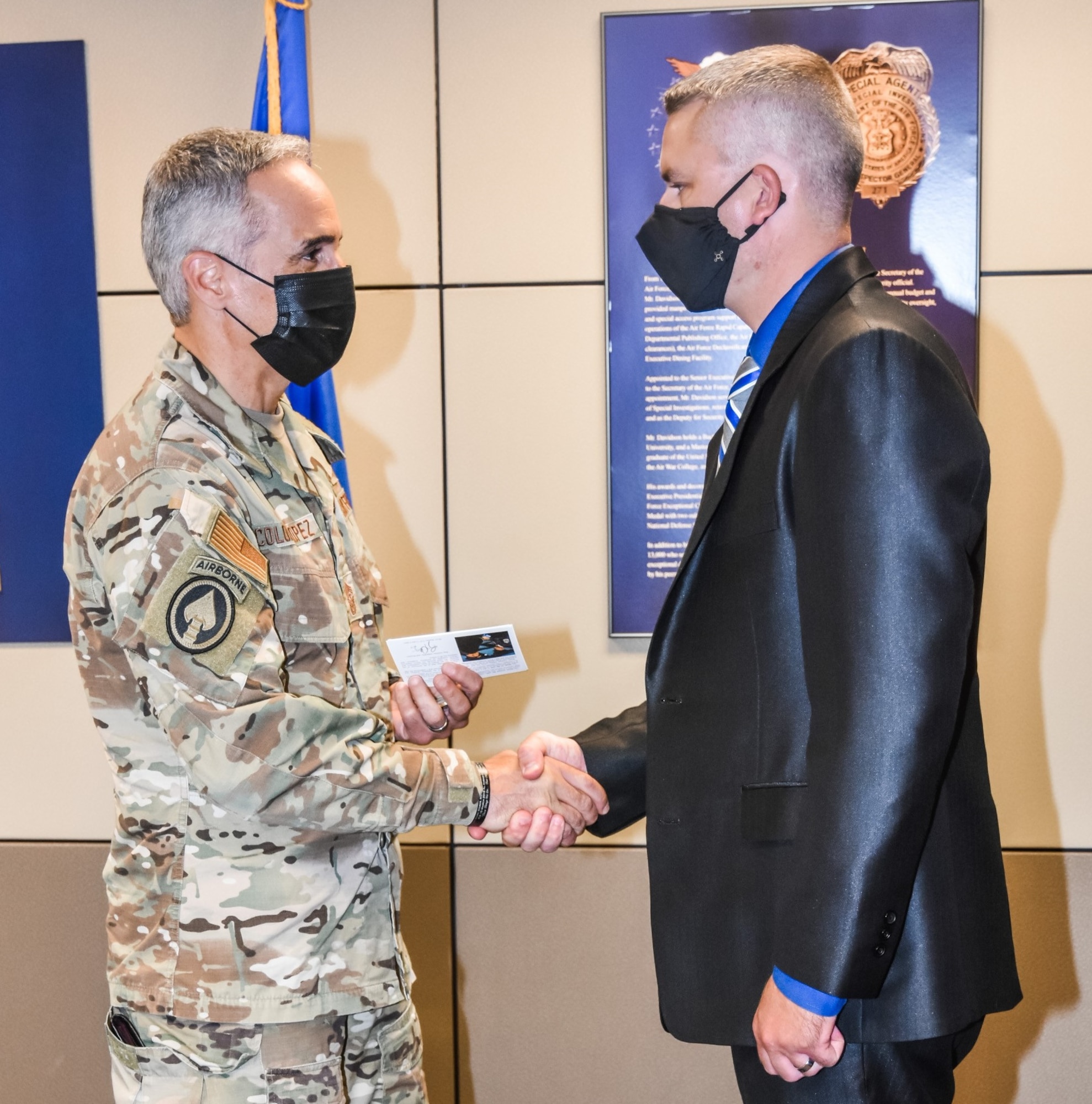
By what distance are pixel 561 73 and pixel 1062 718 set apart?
6.39ft

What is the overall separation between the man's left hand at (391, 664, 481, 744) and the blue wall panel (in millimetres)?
1151

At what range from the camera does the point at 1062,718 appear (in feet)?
8.39

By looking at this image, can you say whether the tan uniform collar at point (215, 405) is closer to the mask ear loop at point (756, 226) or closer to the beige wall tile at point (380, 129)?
the mask ear loop at point (756, 226)

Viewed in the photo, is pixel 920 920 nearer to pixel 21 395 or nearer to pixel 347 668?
pixel 347 668

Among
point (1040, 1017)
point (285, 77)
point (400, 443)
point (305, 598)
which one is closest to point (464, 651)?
point (305, 598)

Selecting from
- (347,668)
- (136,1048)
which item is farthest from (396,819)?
(136,1048)

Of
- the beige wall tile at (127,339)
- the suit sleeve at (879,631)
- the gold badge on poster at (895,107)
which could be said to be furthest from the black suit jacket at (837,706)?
the beige wall tile at (127,339)

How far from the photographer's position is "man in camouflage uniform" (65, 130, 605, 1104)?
56.7 inches

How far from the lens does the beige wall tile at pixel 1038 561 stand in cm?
250

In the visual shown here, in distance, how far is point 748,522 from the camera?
132 centimetres

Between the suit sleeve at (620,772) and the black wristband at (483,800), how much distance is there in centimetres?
28

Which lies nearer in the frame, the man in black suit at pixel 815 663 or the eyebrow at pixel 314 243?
the man in black suit at pixel 815 663

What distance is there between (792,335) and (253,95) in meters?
1.80

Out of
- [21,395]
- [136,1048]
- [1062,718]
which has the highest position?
[21,395]
